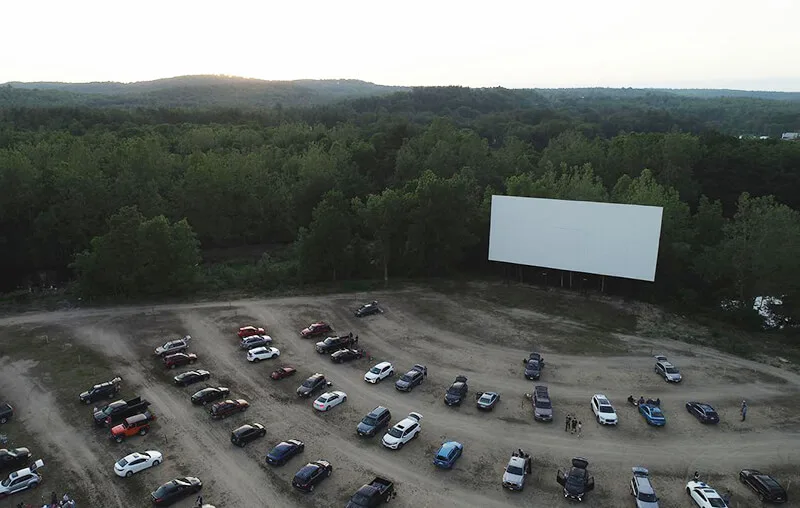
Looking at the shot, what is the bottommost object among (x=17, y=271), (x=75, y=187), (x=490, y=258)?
(x=17, y=271)

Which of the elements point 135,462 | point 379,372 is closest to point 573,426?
point 379,372

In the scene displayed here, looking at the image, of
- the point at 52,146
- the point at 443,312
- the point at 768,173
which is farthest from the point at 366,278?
the point at 768,173

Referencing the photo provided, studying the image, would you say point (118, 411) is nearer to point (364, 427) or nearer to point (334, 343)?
point (364, 427)

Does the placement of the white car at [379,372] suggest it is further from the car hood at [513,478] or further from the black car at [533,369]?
the car hood at [513,478]

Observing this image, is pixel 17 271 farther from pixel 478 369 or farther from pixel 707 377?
pixel 707 377

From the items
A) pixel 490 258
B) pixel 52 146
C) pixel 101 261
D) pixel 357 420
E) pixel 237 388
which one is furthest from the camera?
pixel 52 146

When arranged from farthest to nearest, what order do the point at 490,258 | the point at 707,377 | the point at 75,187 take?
1. the point at 75,187
2. the point at 490,258
3. the point at 707,377

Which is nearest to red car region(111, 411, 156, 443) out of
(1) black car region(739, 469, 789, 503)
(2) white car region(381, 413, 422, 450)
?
(2) white car region(381, 413, 422, 450)
